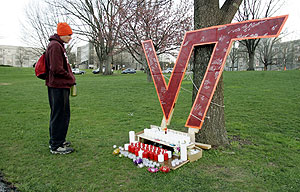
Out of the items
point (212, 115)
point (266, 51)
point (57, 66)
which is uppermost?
point (266, 51)

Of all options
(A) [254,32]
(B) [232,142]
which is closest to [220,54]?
(A) [254,32]

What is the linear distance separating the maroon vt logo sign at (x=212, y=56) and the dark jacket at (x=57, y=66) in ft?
5.74

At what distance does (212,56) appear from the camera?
407 centimetres

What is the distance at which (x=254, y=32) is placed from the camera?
358 centimetres

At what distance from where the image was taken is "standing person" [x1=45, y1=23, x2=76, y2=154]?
3.95 m

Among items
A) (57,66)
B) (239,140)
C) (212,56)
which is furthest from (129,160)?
(239,140)

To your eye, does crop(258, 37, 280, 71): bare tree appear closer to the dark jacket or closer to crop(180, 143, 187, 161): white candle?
crop(180, 143, 187, 161): white candle

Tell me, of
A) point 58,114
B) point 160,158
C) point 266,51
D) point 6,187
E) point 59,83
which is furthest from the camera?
point 266,51

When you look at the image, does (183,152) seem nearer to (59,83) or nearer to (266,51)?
(59,83)

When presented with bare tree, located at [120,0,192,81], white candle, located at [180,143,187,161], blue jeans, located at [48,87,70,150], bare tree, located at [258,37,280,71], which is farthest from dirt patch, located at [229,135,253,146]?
bare tree, located at [258,37,280,71]

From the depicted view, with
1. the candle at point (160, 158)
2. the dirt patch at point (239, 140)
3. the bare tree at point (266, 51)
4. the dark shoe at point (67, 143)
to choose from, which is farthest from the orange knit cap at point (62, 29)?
the bare tree at point (266, 51)

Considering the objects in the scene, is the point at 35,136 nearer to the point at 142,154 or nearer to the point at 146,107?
the point at 142,154

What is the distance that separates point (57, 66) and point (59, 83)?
0.32 meters

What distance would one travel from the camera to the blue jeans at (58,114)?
4.10m
